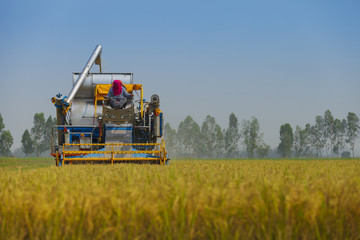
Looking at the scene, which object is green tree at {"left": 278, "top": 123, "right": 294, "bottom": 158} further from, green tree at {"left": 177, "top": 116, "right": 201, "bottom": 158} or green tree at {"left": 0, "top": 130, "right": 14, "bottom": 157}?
green tree at {"left": 0, "top": 130, "right": 14, "bottom": 157}

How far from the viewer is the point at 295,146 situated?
110 m

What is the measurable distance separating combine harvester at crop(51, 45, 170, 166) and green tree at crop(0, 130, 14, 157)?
93.5m

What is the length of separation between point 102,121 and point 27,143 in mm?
97193

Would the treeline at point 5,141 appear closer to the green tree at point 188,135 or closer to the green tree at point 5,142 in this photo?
the green tree at point 5,142

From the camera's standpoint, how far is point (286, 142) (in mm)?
105250

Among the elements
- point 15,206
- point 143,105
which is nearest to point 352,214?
point 15,206

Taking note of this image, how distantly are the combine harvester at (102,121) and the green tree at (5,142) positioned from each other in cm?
9346

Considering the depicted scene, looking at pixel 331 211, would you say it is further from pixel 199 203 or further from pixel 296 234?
pixel 199 203

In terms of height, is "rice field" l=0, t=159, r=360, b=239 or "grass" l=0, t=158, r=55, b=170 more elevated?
"rice field" l=0, t=159, r=360, b=239

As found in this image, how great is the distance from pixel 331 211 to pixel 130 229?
5.65ft

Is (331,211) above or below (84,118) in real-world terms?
below

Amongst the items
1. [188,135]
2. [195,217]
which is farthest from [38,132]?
[195,217]

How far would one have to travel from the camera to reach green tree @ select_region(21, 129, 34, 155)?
333ft

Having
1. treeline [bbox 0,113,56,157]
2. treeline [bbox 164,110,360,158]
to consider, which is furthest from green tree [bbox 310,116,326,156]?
treeline [bbox 0,113,56,157]
